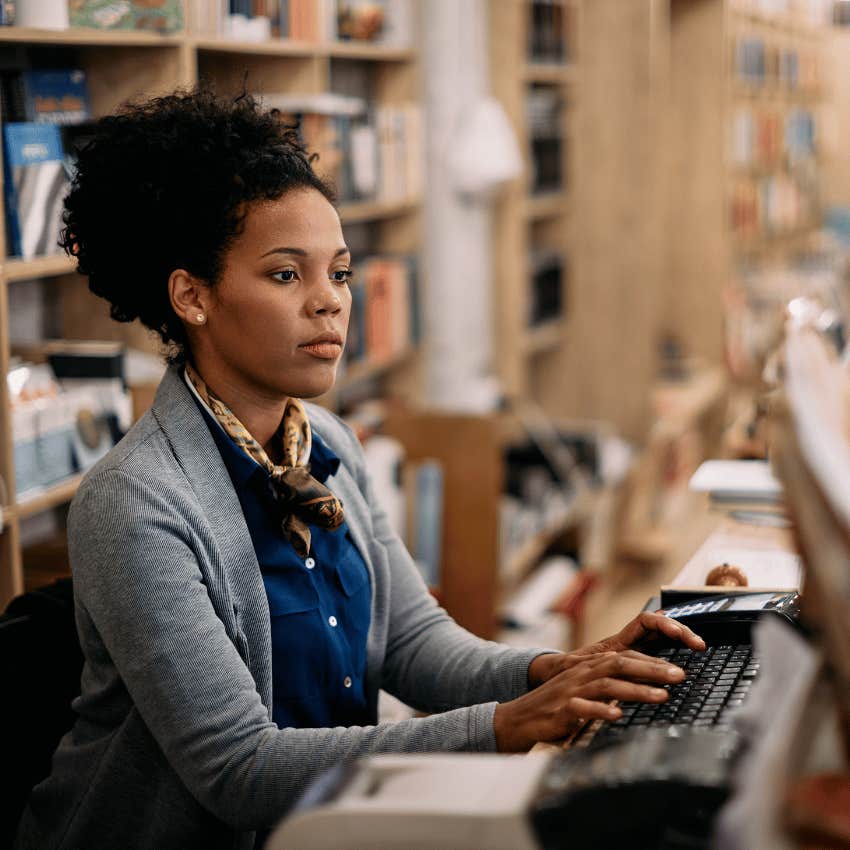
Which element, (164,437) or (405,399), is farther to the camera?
(405,399)

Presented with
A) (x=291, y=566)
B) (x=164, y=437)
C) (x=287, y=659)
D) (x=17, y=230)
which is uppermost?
(x=17, y=230)

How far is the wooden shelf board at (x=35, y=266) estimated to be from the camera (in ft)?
6.98

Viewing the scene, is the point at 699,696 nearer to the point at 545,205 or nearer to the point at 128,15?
the point at 128,15

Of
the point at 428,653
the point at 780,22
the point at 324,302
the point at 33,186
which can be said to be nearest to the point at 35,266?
the point at 33,186

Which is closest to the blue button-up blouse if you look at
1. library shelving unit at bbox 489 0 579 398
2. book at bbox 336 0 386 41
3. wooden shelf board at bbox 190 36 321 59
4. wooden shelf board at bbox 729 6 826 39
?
wooden shelf board at bbox 190 36 321 59

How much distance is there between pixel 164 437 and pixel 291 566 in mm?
225

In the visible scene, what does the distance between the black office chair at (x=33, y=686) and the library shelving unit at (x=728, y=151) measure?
484 centimetres

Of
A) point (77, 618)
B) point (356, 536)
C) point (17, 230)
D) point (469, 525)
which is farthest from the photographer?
point (469, 525)

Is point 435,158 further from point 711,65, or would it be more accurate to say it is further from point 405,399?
point 711,65

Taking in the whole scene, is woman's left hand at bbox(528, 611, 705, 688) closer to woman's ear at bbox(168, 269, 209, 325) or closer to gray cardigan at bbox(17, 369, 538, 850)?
gray cardigan at bbox(17, 369, 538, 850)

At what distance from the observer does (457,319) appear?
4004mm

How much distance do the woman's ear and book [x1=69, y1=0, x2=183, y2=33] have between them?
3.26 feet

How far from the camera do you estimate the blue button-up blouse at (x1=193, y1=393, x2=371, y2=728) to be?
4.89 feet

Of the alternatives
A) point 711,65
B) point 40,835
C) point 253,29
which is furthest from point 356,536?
point 711,65
